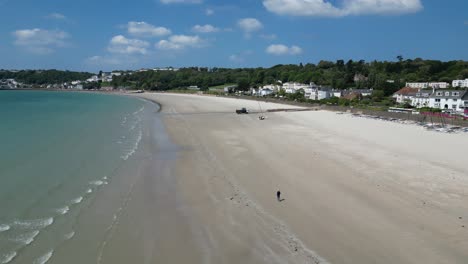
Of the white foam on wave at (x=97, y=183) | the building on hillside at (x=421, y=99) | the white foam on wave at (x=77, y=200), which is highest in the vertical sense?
the building on hillside at (x=421, y=99)

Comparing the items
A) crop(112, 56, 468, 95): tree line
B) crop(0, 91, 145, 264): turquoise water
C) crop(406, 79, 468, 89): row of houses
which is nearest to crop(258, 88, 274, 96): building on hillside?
crop(112, 56, 468, 95): tree line

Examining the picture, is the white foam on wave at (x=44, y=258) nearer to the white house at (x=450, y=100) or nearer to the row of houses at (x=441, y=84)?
the white house at (x=450, y=100)

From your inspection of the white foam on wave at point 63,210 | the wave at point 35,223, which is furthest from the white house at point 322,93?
the wave at point 35,223

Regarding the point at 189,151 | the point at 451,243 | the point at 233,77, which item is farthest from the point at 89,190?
the point at 233,77

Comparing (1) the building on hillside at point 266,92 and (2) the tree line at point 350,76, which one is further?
(1) the building on hillside at point 266,92

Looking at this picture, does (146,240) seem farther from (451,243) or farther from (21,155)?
(21,155)

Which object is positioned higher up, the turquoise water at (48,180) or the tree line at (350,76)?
the tree line at (350,76)

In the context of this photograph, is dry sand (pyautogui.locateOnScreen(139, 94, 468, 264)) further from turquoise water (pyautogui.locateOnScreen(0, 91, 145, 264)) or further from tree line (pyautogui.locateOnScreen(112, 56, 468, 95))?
tree line (pyautogui.locateOnScreen(112, 56, 468, 95))
